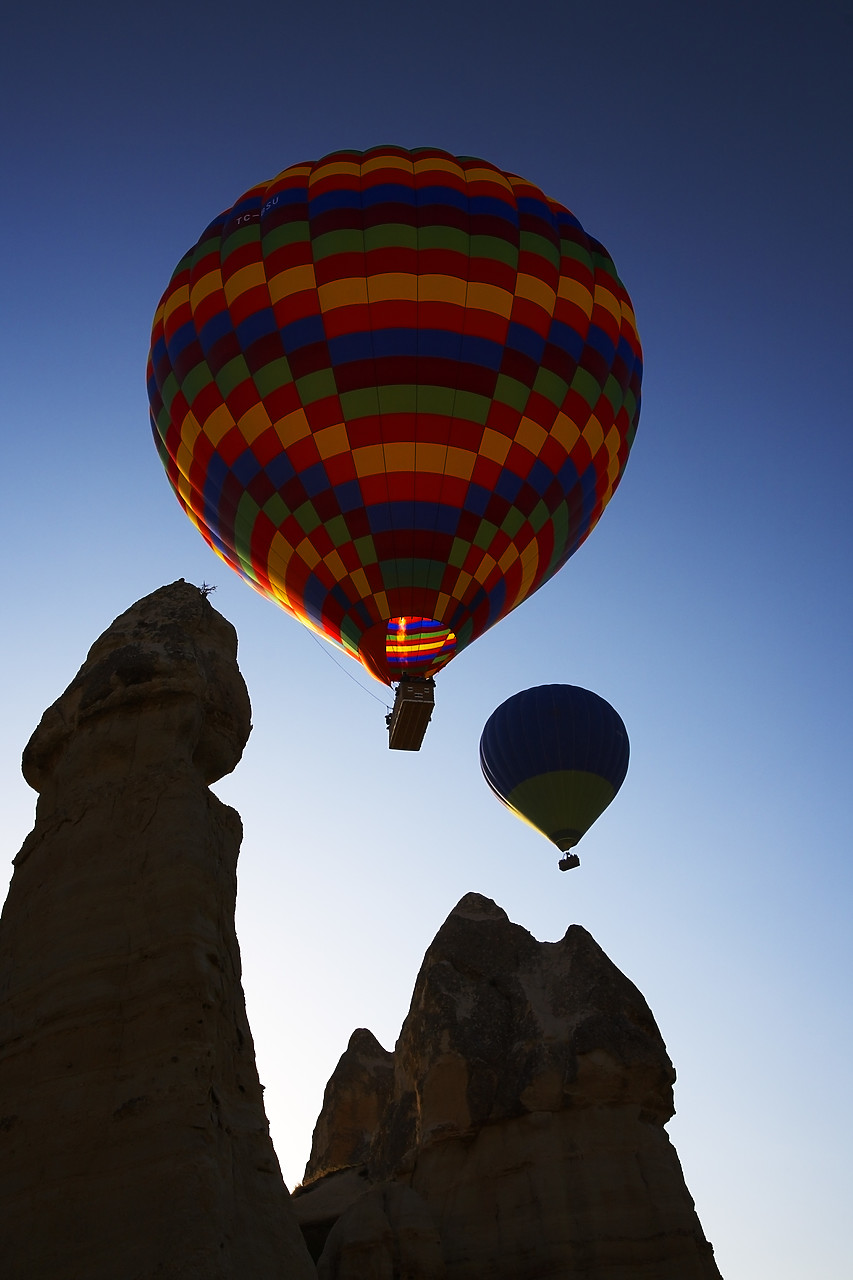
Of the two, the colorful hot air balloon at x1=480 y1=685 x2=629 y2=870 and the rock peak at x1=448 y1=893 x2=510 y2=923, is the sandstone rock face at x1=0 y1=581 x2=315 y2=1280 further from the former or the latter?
the colorful hot air balloon at x1=480 y1=685 x2=629 y2=870

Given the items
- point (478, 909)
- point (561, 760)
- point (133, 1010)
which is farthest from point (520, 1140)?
point (561, 760)

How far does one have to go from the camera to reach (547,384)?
726 inches

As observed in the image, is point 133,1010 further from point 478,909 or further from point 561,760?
point 561,760

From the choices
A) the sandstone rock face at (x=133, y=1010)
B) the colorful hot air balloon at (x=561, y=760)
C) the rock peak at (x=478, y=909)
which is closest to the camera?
the sandstone rock face at (x=133, y=1010)

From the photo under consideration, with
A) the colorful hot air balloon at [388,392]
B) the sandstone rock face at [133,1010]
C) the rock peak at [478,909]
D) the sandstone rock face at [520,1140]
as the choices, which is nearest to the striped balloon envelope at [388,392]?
the colorful hot air balloon at [388,392]

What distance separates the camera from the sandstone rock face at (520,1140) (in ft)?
42.7

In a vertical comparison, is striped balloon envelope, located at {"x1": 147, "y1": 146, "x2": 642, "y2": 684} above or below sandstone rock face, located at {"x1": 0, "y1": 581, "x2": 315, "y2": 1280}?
above

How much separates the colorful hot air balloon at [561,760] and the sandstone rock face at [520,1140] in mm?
9969

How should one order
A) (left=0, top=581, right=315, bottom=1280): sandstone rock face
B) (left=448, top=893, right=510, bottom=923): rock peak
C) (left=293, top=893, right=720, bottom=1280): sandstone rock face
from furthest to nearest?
(left=448, top=893, right=510, bottom=923): rock peak < (left=293, top=893, right=720, bottom=1280): sandstone rock face < (left=0, top=581, right=315, bottom=1280): sandstone rock face

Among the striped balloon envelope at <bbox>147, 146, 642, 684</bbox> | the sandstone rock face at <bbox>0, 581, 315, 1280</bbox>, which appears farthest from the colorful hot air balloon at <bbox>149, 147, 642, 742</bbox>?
the sandstone rock face at <bbox>0, 581, 315, 1280</bbox>

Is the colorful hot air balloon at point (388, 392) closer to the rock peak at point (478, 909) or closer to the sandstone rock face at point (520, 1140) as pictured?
the rock peak at point (478, 909)

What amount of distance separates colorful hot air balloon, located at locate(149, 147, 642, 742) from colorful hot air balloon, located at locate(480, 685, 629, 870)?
807 centimetres

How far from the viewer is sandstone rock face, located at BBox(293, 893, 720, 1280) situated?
13000mm

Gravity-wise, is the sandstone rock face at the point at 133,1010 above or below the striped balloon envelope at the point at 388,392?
below
